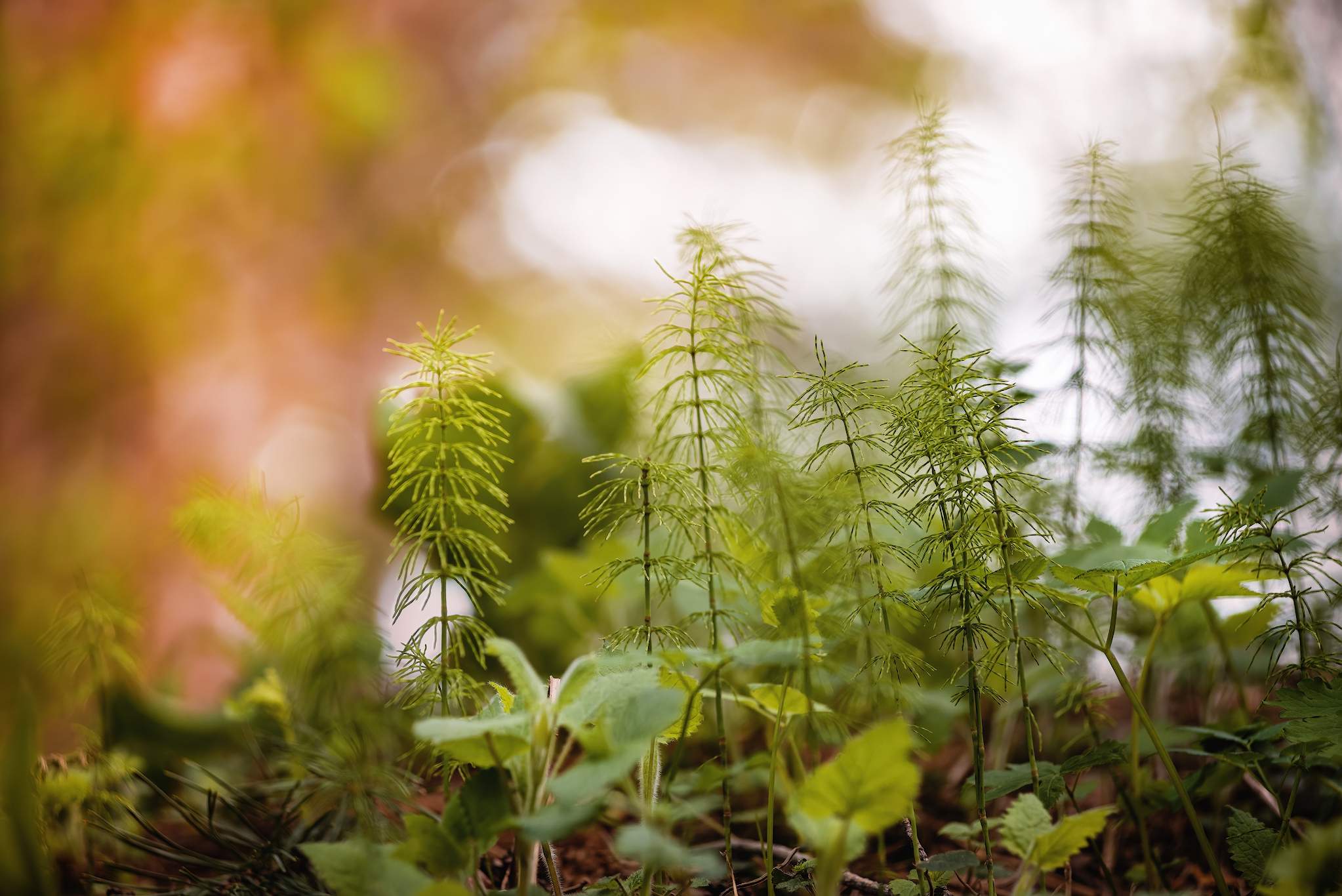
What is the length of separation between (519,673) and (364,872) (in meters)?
0.12

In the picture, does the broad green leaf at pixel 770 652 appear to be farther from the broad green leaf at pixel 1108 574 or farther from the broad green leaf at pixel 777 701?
the broad green leaf at pixel 1108 574

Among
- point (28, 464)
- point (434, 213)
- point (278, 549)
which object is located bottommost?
point (278, 549)

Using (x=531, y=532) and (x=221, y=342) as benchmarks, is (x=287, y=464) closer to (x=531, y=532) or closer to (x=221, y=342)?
(x=221, y=342)

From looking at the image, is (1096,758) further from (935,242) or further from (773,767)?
(935,242)

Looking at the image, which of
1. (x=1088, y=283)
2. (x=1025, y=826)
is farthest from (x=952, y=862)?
(x=1088, y=283)

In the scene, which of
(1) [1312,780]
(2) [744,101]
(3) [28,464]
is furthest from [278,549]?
(2) [744,101]

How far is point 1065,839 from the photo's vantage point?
40 cm

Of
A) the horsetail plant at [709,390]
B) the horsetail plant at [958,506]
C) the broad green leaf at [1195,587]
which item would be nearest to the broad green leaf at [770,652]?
the horsetail plant at [709,390]

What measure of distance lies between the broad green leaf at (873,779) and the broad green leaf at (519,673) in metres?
0.16

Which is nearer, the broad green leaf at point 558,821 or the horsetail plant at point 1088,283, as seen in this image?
the broad green leaf at point 558,821

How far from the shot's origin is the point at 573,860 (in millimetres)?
636

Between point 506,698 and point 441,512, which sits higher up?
point 441,512

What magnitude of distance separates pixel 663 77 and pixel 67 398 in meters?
3.28

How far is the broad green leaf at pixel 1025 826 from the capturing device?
0.41 m
